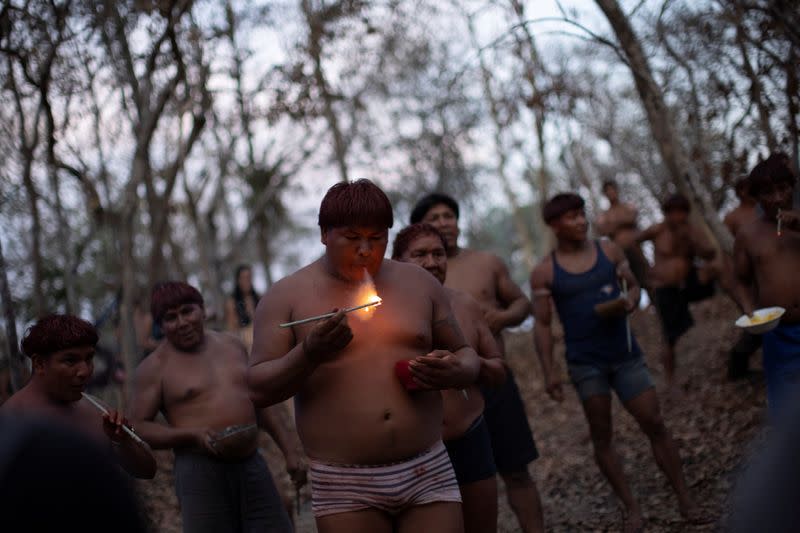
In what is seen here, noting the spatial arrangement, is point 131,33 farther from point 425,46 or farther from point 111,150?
point 425,46

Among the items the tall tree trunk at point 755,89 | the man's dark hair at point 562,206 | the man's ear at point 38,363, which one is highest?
the tall tree trunk at point 755,89

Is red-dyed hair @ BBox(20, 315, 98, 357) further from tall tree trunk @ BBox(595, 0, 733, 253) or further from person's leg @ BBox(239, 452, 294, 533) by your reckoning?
tall tree trunk @ BBox(595, 0, 733, 253)

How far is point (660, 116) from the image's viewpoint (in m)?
7.17

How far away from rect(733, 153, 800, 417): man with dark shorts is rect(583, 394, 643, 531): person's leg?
119 centimetres

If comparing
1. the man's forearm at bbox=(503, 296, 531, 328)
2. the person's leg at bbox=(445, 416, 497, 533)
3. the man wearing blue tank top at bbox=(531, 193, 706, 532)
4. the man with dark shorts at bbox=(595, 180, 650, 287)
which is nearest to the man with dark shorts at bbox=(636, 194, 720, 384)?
the man with dark shorts at bbox=(595, 180, 650, 287)

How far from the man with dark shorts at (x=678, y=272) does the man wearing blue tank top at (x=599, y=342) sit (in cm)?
371

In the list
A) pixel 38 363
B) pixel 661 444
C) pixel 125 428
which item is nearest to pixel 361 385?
pixel 125 428

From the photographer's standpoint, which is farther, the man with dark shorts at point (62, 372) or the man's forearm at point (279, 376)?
the man with dark shorts at point (62, 372)

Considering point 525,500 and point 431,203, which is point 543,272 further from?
point 525,500

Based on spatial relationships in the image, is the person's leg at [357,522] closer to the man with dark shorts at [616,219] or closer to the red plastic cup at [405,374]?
the red plastic cup at [405,374]

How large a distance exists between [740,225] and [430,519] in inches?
234

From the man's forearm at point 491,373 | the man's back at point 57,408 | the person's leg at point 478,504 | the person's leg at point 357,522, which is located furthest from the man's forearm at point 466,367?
the man's back at point 57,408

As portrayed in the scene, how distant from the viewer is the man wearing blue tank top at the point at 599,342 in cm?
628

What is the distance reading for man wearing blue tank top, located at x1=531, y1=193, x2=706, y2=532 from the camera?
247 inches
